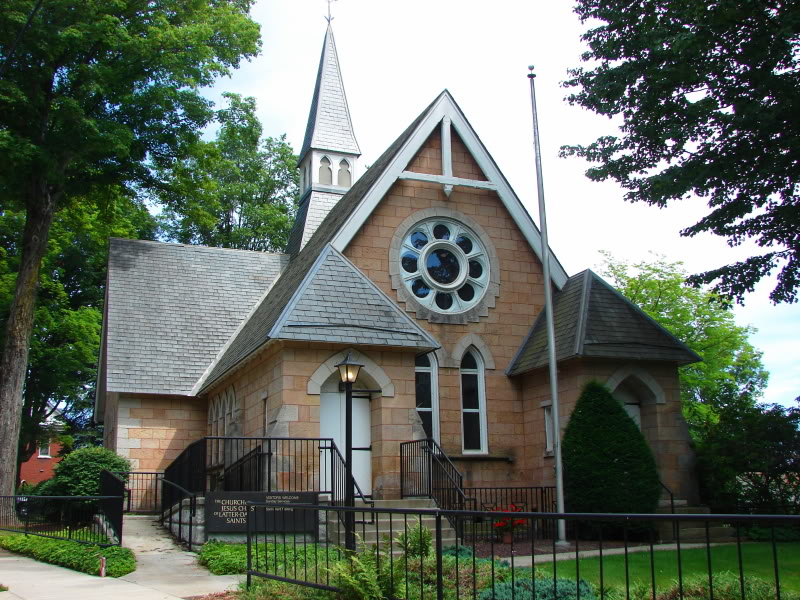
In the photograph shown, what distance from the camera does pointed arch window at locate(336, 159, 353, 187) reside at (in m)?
30.7

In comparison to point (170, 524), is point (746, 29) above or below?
above

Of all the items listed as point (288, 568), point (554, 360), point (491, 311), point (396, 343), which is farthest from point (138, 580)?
point (491, 311)

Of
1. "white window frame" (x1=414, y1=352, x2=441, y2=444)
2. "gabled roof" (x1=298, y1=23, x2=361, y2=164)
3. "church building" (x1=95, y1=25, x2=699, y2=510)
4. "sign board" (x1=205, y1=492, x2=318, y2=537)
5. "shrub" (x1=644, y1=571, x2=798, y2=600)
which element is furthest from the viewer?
"gabled roof" (x1=298, y1=23, x2=361, y2=164)

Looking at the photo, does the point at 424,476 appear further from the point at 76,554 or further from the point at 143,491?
the point at 143,491

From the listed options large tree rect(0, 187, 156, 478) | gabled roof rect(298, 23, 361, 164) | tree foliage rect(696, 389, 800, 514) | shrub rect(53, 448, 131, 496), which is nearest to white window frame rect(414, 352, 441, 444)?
tree foliage rect(696, 389, 800, 514)

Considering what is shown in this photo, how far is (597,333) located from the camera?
18.1 metres

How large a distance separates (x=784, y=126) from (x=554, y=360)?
6.40m

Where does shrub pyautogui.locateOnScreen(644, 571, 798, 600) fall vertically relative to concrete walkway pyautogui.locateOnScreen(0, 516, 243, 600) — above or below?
above

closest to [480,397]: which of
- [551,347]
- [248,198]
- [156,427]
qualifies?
[551,347]

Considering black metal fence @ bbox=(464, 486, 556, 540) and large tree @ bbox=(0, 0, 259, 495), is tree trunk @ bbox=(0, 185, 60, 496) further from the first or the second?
black metal fence @ bbox=(464, 486, 556, 540)

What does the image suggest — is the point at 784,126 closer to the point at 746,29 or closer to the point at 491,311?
the point at 746,29

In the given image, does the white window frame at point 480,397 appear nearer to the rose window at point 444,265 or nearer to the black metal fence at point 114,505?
the rose window at point 444,265

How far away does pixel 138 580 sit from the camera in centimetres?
1109

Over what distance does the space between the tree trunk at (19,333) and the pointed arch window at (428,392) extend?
1024cm
